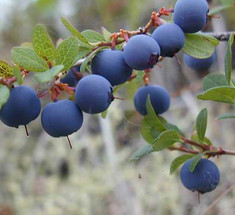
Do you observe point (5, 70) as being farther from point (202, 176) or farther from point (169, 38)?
point (202, 176)

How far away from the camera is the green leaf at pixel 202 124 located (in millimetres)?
905

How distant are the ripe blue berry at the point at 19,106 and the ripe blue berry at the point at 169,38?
234 millimetres

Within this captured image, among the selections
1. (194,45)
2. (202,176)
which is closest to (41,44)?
(194,45)

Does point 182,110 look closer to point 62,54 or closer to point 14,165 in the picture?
point 14,165

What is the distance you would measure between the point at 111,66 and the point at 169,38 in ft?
0.36

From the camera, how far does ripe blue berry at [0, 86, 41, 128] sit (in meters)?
0.68

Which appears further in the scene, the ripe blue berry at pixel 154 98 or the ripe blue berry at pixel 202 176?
the ripe blue berry at pixel 154 98

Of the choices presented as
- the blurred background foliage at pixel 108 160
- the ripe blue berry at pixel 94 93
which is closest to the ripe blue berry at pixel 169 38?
the ripe blue berry at pixel 94 93

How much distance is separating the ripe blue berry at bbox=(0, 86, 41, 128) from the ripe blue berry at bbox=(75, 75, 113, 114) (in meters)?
0.08

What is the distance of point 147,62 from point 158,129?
253mm

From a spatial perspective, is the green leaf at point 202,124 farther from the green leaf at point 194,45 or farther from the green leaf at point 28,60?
the green leaf at point 28,60

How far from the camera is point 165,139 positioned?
0.84 meters

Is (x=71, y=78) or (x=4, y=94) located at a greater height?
(x=4, y=94)

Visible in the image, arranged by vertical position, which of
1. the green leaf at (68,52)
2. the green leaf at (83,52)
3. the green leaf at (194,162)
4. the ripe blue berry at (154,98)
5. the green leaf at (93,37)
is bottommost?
the green leaf at (194,162)
